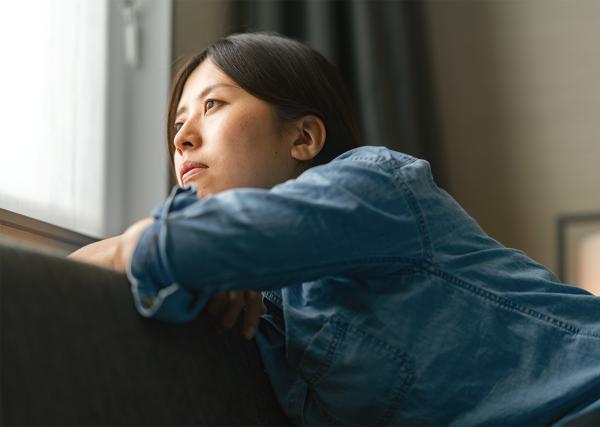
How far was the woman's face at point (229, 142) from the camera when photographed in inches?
43.5

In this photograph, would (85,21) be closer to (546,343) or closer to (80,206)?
(80,206)

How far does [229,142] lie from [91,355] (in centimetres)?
51

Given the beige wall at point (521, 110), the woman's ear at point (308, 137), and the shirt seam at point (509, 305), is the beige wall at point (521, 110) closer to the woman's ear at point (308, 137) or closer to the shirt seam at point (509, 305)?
the woman's ear at point (308, 137)

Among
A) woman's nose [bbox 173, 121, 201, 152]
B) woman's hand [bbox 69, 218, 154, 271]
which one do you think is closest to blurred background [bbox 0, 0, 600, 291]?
woman's nose [bbox 173, 121, 201, 152]

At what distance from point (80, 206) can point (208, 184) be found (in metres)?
0.57

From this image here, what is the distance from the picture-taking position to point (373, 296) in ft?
2.94

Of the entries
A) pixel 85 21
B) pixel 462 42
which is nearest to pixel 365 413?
pixel 85 21

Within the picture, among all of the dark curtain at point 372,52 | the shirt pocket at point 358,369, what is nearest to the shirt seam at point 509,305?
the shirt pocket at point 358,369

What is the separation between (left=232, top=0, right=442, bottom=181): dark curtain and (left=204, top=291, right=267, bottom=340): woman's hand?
143 centimetres

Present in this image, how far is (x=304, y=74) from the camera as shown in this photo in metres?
1.18

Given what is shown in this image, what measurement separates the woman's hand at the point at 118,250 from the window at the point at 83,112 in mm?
524

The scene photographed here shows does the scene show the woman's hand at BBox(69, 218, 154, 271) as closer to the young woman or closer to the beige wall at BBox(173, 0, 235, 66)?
the young woman

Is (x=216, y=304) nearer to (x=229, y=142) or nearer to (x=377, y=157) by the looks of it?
(x=377, y=157)

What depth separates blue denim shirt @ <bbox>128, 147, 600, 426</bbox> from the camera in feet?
2.70
